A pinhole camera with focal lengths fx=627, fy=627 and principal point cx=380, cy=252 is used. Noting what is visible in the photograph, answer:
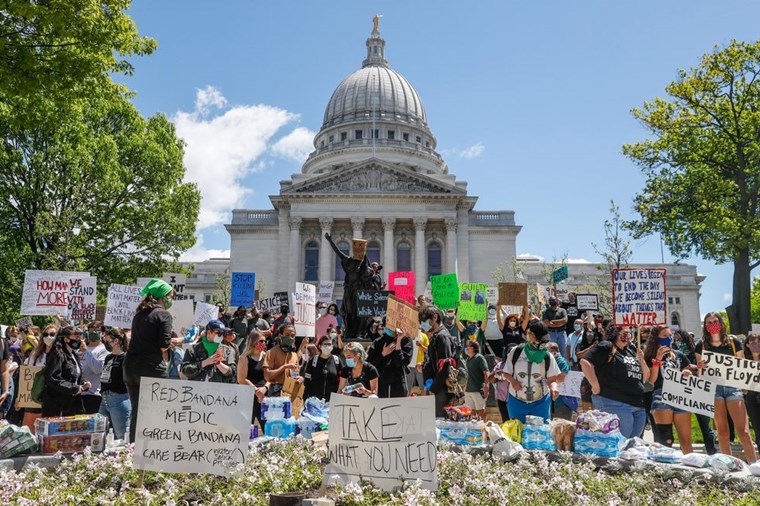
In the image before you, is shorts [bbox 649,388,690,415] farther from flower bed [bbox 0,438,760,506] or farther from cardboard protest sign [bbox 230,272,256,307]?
cardboard protest sign [bbox 230,272,256,307]

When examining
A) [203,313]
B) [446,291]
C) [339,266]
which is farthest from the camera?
[339,266]

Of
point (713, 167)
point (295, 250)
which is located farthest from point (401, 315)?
point (295, 250)

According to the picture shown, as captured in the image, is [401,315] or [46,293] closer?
[401,315]

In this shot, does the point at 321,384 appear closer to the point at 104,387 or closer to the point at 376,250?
the point at 104,387

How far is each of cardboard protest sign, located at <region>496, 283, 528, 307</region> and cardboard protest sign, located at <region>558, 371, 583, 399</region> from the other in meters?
4.10

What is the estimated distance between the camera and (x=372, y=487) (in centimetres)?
541

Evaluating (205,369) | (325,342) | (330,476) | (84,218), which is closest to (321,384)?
(325,342)

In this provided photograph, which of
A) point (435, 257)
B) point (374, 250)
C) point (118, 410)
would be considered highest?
point (374, 250)

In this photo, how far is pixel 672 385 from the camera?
7.87 metres

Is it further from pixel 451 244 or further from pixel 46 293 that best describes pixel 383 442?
pixel 451 244

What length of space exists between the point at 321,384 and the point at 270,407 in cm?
146

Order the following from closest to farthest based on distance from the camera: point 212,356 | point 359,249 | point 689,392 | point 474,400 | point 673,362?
point 212,356 < point 689,392 < point 673,362 < point 474,400 < point 359,249

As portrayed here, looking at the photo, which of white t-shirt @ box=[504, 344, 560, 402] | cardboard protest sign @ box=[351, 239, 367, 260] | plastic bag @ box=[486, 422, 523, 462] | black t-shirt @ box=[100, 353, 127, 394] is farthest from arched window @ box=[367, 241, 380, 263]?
plastic bag @ box=[486, 422, 523, 462]

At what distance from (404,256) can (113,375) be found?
4392 centimetres
